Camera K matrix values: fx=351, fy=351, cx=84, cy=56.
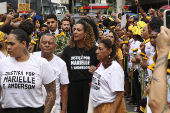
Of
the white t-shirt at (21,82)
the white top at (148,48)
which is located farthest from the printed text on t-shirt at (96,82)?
the white top at (148,48)

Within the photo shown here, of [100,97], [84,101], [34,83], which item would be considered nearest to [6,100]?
[34,83]

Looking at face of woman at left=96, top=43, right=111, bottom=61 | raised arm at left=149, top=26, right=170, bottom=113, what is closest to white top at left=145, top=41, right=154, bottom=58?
face of woman at left=96, top=43, right=111, bottom=61

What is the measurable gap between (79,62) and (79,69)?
125 millimetres

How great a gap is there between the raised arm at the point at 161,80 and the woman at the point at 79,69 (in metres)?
3.69

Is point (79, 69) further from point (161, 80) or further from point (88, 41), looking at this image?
point (161, 80)

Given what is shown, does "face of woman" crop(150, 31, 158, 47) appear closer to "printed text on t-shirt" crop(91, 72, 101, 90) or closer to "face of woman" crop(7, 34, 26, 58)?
"printed text on t-shirt" crop(91, 72, 101, 90)

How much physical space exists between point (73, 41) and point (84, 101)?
1.07m

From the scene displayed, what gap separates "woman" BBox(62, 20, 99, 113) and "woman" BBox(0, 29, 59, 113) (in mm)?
1798

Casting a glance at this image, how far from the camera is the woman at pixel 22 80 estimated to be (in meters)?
3.87

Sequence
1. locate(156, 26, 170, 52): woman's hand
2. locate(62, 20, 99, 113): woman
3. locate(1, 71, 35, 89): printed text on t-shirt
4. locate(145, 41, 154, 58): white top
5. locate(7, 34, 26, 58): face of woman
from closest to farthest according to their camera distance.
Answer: locate(156, 26, 170, 52): woman's hand, locate(1, 71, 35, 89): printed text on t-shirt, locate(7, 34, 26, 58): face of woman, locate(62, 20, 99, 113): woman, locate(145, 41, 154, 58): white top

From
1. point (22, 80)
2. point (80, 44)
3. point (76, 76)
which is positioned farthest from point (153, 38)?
point (22, 80)

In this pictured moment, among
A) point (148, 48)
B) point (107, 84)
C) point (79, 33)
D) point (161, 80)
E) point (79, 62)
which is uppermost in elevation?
point (79, 33)

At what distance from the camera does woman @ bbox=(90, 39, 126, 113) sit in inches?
185

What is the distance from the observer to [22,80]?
3.86 m
